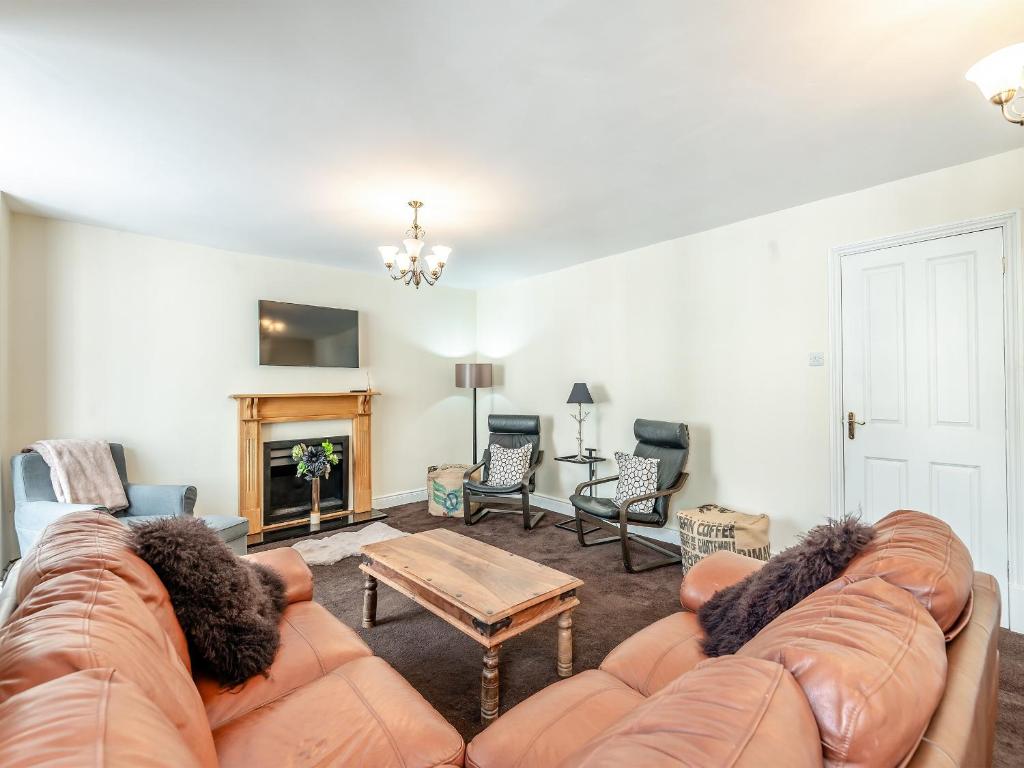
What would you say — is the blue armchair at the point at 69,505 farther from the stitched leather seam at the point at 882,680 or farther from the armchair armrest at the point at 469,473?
the stitched leather seam at the point at 882,680

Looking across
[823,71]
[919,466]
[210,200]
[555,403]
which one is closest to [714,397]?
[919,466]

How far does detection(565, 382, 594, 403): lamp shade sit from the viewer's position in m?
4.38

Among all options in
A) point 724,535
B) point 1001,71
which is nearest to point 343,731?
point 724,535

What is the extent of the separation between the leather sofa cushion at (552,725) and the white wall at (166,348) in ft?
12.8

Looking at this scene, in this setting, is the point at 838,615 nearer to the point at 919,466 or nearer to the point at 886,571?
the point at 886,571

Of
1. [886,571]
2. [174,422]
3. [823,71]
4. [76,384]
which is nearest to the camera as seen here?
[886,571]

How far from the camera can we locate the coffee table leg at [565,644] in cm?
210

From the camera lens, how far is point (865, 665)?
0.74 meters

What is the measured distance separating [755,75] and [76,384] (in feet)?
15.5

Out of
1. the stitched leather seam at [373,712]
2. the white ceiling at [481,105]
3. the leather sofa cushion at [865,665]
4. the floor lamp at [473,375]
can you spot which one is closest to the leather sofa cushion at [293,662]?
the stitched leather seam at [373,712]

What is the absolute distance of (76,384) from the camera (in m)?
3.57

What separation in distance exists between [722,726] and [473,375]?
4.79 metres

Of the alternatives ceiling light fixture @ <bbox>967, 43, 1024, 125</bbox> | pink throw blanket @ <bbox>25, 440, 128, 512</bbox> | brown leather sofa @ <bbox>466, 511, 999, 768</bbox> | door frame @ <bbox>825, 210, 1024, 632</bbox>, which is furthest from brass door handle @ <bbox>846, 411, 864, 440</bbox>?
pink throw blanket @ <bbox>25, 440, 128, 512</bbox>

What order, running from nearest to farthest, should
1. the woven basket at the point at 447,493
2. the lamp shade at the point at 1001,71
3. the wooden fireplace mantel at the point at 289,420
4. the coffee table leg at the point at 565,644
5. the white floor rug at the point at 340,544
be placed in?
the lamp shade at the point at 1001,71, the coffee table leg at the point at 565,644, the white floor rug at the point at 340,544, the wooden fireplace mantel at the point at 289,420, the woven basket at the point at 447,493
